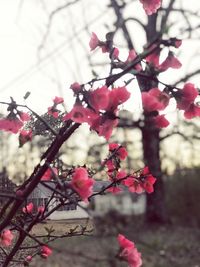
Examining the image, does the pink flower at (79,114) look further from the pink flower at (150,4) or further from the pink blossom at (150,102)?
the pink flower at (150,4)

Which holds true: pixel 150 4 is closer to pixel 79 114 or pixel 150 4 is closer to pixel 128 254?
pixel 79 114

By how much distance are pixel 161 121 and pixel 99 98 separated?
0.23m

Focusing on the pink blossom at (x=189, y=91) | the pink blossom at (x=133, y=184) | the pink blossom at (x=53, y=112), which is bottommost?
the pink blossom at (x=133, y=184)

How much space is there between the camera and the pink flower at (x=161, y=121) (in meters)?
1.42

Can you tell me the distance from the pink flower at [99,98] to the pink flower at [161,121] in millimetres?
194

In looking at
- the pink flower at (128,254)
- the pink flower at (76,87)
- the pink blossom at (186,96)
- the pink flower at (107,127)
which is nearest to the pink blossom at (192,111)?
the pink blossom at (186,96)

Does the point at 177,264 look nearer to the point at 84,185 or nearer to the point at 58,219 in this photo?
the point at 58,219

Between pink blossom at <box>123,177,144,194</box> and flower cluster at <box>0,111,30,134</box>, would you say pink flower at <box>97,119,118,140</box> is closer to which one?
flower cluster at <box>0,111,30,134</box>

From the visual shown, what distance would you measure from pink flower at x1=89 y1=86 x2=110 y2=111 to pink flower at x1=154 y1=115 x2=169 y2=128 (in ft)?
0.64

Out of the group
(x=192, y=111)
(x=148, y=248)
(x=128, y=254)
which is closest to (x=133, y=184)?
(x=128, y=254)

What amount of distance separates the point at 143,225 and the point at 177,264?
554cm

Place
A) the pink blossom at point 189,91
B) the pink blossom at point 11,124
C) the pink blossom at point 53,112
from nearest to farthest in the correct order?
1. the pink blossom at point 189,91
2. the pink blossom at point 11,124
3. the pink blossom at point 53,112

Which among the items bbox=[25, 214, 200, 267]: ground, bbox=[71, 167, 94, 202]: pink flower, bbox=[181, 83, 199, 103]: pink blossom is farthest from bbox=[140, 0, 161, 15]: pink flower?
bbox=[25, 214, 200, 267]: ground

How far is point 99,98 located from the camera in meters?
1.29
